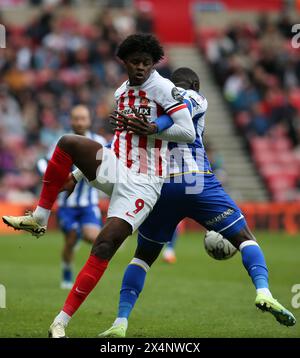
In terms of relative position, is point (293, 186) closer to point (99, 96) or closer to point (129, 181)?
point (99, 96)

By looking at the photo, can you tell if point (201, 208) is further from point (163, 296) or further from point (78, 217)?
point (78, 217)

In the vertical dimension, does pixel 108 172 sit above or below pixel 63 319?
above

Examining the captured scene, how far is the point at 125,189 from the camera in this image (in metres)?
7.53

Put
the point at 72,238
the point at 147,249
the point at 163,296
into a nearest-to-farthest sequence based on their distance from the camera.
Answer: the point at 147,249, the point at 163,296, the point at 72,238

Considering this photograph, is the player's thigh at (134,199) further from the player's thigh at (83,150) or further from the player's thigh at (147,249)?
the player's thigh at (147,249)

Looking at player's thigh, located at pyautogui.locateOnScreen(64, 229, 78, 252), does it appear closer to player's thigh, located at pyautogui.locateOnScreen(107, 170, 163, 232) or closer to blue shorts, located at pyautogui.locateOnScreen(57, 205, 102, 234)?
blue shorts, located at pyautogui.locateOnScreen(57, 205, 102, 234)

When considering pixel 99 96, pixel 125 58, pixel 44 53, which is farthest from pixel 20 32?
pixel 125 58

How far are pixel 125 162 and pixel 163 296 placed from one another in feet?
12.8

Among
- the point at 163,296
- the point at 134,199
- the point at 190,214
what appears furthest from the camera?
the point at 163,296

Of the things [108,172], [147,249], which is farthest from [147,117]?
[147,249]

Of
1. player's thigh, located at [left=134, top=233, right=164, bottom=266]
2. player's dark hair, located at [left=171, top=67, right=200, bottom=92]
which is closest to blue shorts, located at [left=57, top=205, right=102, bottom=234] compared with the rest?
player's thigh, located at [left=134, top=233, right=164, bottom=266]

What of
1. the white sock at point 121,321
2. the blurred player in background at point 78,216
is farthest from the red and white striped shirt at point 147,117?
the blurred player in background at point 78,216

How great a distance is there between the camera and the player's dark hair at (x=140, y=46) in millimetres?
7613

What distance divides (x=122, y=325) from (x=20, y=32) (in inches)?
706
